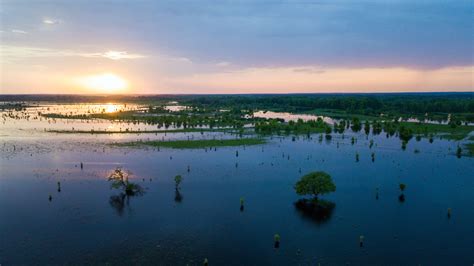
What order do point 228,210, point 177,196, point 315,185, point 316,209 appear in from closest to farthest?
point 228,210 < point 316,209 < point 315,185 < point 177,196

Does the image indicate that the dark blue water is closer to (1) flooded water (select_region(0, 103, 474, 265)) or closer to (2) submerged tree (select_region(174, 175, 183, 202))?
(1) flooded water (select_region(0, 103, 474, 265))

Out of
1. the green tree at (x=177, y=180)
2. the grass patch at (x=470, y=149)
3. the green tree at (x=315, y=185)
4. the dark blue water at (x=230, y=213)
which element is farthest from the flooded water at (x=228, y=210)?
the grass patch at (x=470, y=149)

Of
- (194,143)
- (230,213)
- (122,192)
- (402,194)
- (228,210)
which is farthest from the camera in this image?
(194,143)

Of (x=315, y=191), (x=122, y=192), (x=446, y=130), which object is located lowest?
(x=122, y=192)

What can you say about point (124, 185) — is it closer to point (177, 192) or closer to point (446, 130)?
point (177, 192)

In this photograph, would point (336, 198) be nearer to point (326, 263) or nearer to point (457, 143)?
point (326, 263)

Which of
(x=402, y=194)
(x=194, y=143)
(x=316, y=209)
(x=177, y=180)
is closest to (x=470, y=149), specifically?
(x=402, y=194)
